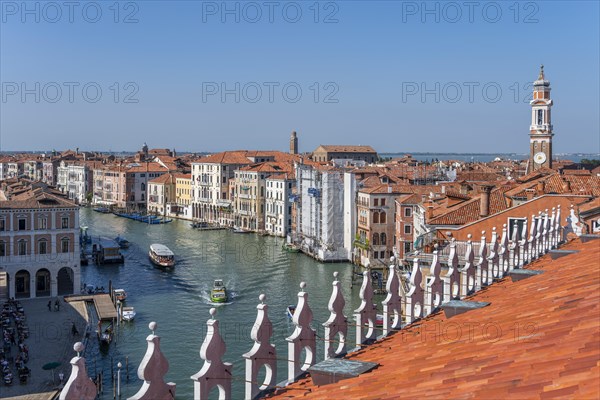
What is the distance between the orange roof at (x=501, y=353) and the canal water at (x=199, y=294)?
422cm

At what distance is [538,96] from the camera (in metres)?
39.9

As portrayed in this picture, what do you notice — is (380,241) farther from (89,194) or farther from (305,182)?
(89,194)

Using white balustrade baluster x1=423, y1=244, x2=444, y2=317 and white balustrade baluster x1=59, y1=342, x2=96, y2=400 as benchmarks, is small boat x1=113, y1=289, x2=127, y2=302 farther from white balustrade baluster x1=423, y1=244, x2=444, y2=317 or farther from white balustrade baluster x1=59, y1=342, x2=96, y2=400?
white balustrade baluster x1=59, y1=342, x2=96, y2=400

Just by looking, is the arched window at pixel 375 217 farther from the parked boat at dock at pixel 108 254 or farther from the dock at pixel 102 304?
the dock at pixel 102 304

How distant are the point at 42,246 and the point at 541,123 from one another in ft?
91.4

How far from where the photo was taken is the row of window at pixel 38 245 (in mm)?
23828

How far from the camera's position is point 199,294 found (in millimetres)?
25250

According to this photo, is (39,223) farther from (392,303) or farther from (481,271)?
(392,303)

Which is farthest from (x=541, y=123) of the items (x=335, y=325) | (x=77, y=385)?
(x=77, y=385)

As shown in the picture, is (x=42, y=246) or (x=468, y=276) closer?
(x=468, y=276)

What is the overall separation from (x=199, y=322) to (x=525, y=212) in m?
10.9

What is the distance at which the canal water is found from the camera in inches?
655

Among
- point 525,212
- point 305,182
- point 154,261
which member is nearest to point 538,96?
point 305,182

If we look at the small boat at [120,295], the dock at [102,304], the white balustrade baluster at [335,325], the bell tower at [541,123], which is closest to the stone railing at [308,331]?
the white balustrade baluster at [335,325]
